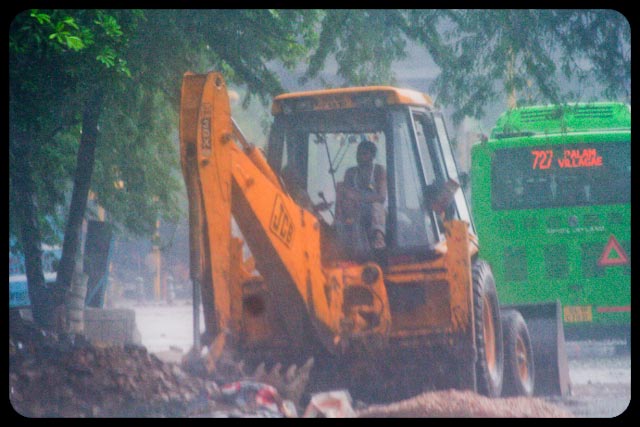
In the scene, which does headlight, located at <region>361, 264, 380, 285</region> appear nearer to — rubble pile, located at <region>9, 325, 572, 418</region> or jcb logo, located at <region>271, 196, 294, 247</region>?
jcb logo, located at <region>271, 196, 294, 247</region>

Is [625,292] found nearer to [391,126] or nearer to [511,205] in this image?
[511,205]

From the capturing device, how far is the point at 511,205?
9125mm

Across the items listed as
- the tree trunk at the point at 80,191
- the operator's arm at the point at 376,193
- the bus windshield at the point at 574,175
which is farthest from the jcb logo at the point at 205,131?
the bus windshield at the point at 574,175

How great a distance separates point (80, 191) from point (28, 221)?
2.15 ft

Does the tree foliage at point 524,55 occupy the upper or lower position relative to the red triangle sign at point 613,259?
upper

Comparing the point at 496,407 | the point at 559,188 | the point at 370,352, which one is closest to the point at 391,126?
the point at 370,352

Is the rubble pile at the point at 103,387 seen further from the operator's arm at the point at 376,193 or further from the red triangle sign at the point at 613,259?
the red triangle sign at the point at 613,259

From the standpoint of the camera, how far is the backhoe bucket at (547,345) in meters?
7.07

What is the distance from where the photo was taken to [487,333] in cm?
645

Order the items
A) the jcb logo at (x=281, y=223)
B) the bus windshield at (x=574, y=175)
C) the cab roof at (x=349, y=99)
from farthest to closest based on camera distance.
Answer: the bus windshield at (x=574, y=175)
the cab roof at (x=349, y=99)
the jcb logo at (x=281, y=223)

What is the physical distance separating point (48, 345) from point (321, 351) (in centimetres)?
193

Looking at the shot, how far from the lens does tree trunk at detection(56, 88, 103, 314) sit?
7742 millimetres

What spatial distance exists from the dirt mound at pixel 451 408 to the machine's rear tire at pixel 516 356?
0.56 metres

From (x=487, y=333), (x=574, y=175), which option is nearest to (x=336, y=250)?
(x=487, y=333)
